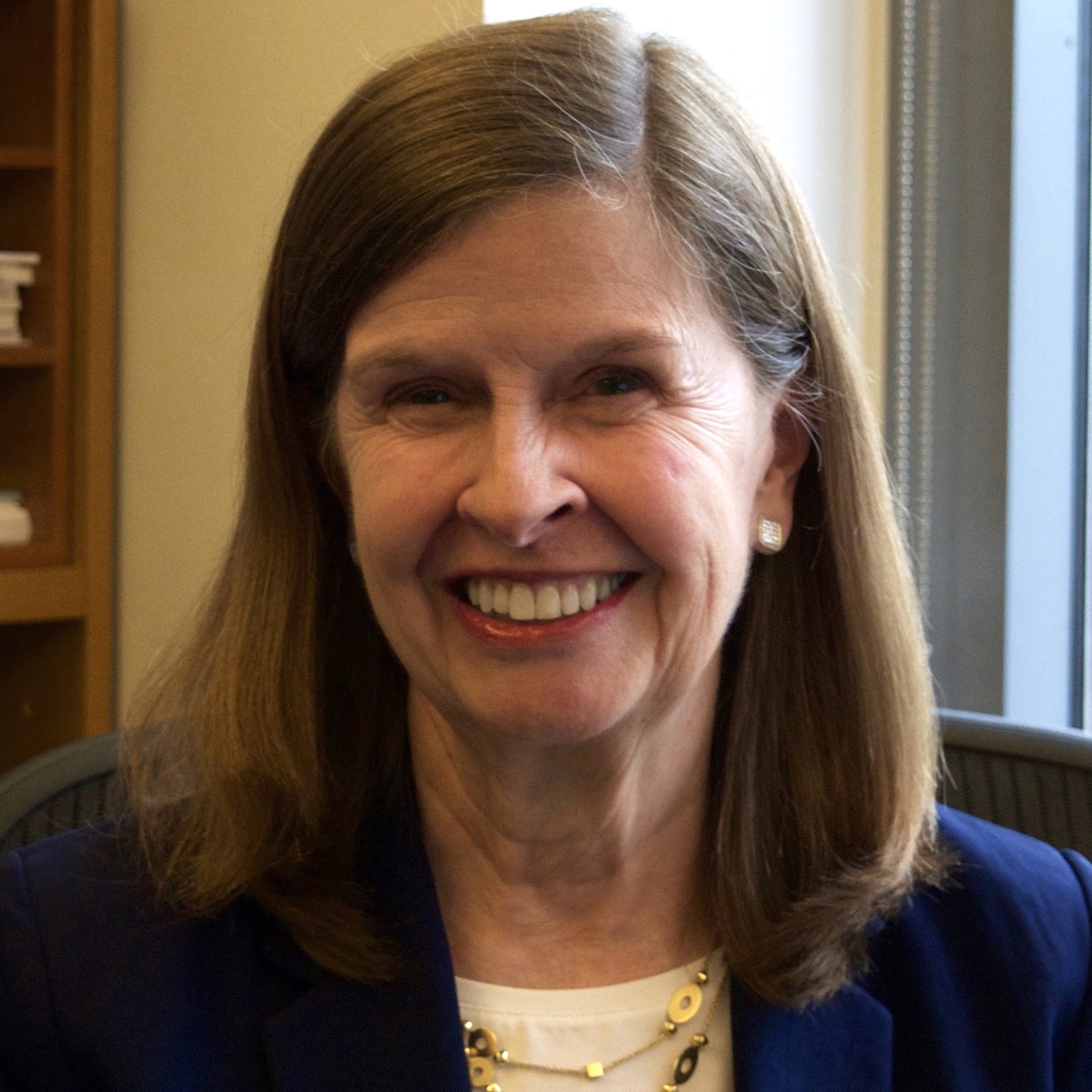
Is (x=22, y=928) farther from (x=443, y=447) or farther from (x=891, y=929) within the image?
(x=891, y=929)

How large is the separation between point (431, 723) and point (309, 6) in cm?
128

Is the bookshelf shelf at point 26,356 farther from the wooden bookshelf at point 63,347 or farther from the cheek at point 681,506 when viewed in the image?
the cheek at point 681,506

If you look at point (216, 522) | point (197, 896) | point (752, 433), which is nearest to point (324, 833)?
point (197, 896)

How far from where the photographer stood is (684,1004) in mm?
1264

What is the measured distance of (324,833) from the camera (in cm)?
132

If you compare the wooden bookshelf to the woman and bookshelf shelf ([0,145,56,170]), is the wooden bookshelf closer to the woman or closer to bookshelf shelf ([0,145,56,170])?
bookshelf shelf ([0,145,56,170])

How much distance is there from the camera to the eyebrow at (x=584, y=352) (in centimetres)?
111

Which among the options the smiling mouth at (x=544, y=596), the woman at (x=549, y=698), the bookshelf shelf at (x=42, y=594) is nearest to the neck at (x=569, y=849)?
the woman at (x=549, y=698)

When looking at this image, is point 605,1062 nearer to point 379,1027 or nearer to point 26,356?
point 379,1027

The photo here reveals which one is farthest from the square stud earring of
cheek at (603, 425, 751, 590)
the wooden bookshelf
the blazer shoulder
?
the wooden bookshelf

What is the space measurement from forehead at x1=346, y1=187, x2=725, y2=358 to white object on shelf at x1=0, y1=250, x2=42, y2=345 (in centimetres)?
173

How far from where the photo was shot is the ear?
1.30m

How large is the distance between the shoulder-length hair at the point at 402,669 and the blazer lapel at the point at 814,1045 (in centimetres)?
2

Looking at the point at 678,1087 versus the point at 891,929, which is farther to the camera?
the point at 891,929
